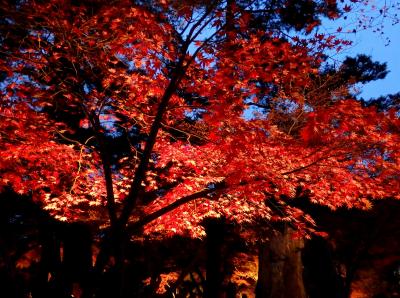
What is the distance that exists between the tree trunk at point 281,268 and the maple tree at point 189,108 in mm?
1769

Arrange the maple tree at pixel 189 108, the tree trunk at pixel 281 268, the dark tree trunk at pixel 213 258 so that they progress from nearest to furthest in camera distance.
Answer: the maple tree at pixel 189 108 < the tree trunk at pixel 281 268 < the dark tree trunk at pixel 213 258

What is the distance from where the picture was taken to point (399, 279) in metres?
17.4

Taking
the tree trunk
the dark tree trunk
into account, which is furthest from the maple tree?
the dark tree trunk

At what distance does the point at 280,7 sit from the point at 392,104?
750 centimetres

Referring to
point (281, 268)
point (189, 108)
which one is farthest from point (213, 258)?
point (189, 108)

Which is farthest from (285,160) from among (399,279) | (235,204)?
(399,279)

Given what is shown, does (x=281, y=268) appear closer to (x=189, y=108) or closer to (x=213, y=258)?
(x=213, y=258)

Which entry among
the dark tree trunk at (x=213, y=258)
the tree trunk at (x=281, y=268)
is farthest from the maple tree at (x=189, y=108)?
the dark tree trunk at (x=213, y=258)

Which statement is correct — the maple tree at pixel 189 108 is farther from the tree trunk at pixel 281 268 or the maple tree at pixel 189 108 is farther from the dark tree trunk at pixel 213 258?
the dark tree trunk at pixel 213 258

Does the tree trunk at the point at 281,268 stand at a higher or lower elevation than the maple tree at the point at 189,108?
lower

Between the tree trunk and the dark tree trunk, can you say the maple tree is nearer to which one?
the tree trunk

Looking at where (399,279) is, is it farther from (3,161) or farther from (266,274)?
(3,161)

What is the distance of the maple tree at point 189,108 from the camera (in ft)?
23.6

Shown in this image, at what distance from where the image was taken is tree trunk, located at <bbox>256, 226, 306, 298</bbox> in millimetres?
12117
